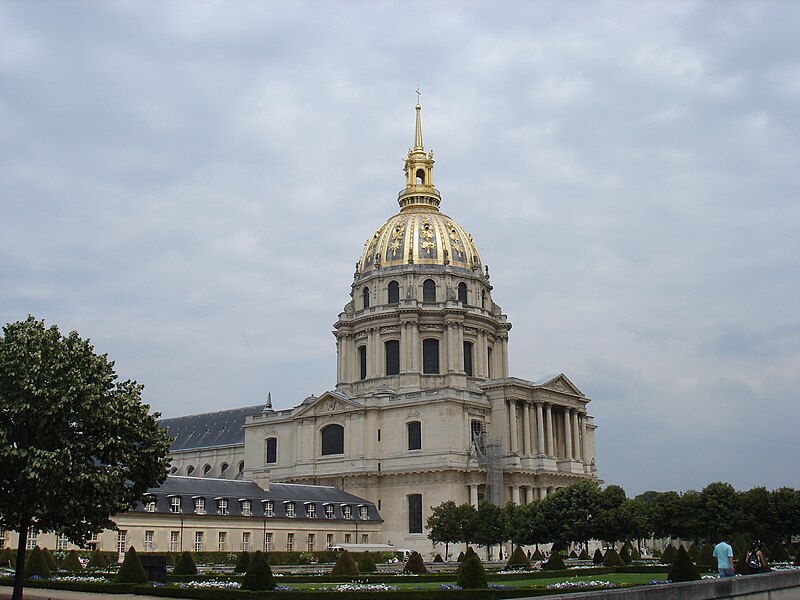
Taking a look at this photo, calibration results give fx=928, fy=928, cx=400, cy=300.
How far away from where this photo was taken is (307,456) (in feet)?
271

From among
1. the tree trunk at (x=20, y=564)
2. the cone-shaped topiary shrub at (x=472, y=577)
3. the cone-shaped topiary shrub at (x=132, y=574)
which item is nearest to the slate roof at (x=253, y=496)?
the cone-shaped topiary shrub at (x=132, y=574)

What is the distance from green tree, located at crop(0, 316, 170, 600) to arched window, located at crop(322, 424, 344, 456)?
52135 mm

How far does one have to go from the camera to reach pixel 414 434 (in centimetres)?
7812

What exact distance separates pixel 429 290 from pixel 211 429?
34.0 metres

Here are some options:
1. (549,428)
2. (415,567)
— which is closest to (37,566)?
(415,567)

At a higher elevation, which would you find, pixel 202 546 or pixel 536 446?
pixel 536 446

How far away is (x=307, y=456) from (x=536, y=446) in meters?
20.2

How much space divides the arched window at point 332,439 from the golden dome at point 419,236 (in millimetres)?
16396

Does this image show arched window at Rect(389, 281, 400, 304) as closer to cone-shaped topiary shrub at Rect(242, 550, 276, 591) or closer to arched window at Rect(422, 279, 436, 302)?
arched window at Rect(422, 279, 436, 302)

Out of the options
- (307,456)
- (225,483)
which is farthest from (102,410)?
(307,456)

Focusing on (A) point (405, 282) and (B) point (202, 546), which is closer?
(B) point (202, 546)

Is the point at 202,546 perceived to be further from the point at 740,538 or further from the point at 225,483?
the point at 740,538

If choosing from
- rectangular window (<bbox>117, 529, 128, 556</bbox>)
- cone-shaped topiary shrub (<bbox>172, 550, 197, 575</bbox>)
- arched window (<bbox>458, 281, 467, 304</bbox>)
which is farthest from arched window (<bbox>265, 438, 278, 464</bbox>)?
cone-shaped topiary shrub (<bbox>172, 550, 197, 575</bbox>)

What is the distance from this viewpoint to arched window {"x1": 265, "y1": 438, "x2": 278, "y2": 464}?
282 feet
